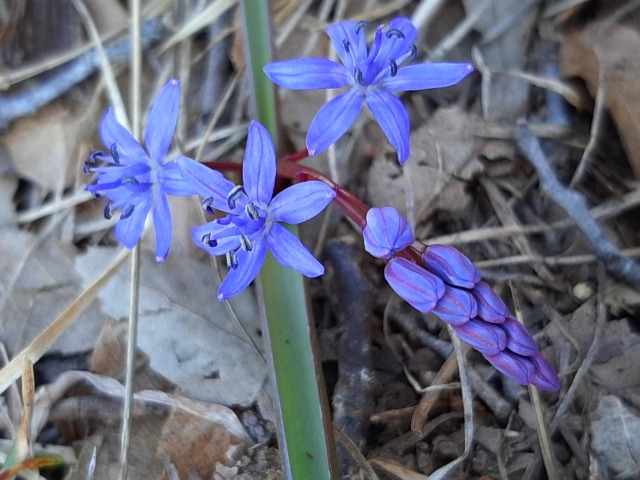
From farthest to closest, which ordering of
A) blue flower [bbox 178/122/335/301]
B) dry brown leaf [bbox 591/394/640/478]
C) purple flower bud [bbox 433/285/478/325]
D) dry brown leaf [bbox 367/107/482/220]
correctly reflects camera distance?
dry brown leaf [bbox 367/107/482/220]
dry brown leaf [bbox 591/394/640/478]
blue flower [bbox 178/122/335/301]
purple flower bud [bbox 433/285/478/325]

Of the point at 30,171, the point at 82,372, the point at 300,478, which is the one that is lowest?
the point at 300,478

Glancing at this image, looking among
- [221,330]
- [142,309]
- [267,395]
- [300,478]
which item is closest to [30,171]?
[142,309]

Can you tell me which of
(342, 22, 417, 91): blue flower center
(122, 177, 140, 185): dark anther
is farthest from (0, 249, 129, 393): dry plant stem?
(342, 22, 417, 91): blue flower center

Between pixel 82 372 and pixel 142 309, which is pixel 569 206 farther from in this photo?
pixel 82 372

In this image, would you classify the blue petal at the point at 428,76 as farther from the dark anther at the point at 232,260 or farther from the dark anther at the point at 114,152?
the dark anther at the point at 114,152

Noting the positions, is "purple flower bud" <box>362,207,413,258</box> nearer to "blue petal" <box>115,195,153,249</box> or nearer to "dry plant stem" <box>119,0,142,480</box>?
"blue petal" <box>115,195,153,249</box>

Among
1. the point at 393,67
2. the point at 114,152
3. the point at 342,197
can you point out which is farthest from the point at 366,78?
the point at 114,152
